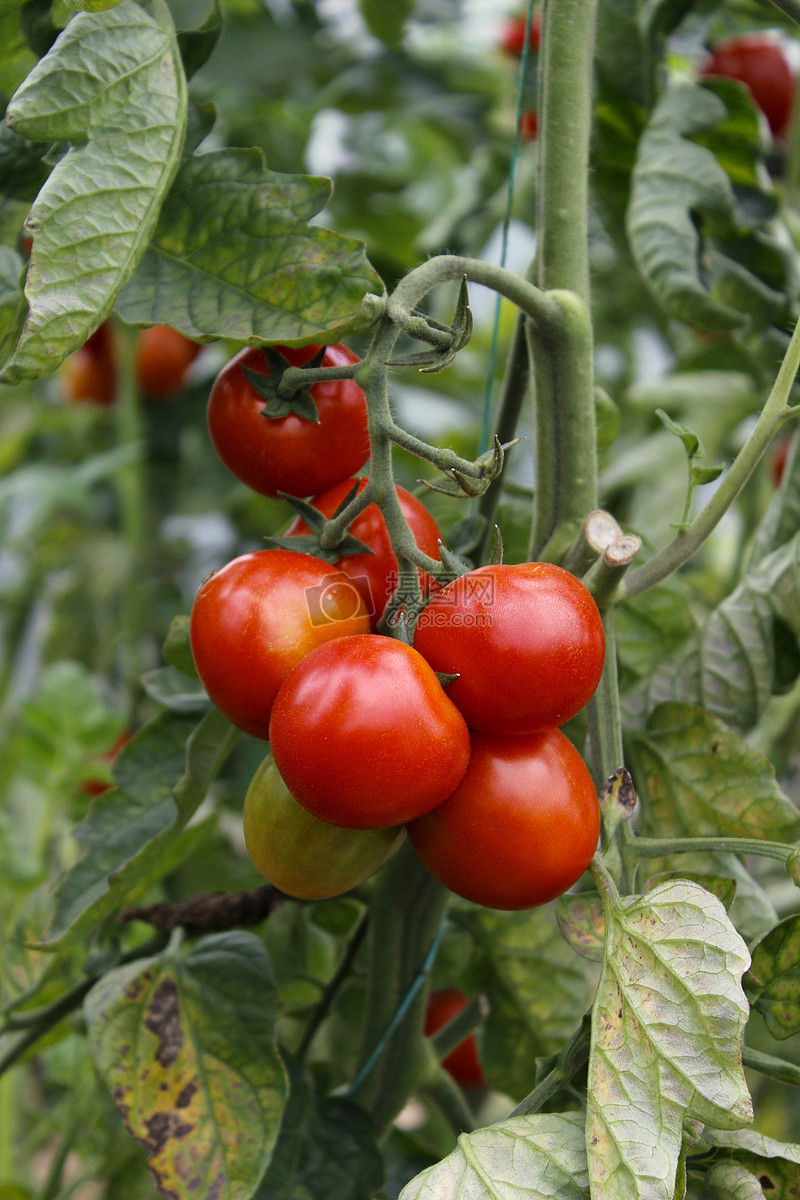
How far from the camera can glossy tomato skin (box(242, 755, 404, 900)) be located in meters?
0.49

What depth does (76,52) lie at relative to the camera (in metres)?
0.47

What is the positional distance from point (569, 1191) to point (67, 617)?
1474 millimetres

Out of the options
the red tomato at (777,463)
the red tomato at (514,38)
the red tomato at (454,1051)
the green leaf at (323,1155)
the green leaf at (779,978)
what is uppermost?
the red tomato at (514,38)

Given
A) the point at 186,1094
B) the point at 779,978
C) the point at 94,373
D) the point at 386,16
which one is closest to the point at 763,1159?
the point at 779,978

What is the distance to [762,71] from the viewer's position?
1207 mm

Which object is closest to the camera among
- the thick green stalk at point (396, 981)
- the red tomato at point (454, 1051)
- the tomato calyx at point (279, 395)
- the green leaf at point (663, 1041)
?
the green leaf at point (663, 1041)

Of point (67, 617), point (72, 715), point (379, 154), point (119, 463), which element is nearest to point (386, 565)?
point (72, 715)

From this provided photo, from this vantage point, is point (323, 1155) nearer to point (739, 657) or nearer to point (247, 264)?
point (739, 657)

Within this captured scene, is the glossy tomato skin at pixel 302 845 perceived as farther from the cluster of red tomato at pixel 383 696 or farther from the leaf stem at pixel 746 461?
the leaf stem at pixel 746 461

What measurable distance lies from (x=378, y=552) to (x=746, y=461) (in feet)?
0.61

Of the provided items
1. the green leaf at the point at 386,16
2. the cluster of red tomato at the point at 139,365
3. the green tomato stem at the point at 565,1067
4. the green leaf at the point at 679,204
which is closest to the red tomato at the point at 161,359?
the cluster of red tomato at the point at 139,365

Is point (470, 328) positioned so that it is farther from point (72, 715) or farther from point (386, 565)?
point (72, 715)

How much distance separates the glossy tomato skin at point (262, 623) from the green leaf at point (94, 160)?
128 millimetres

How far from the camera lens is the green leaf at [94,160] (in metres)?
0.44
